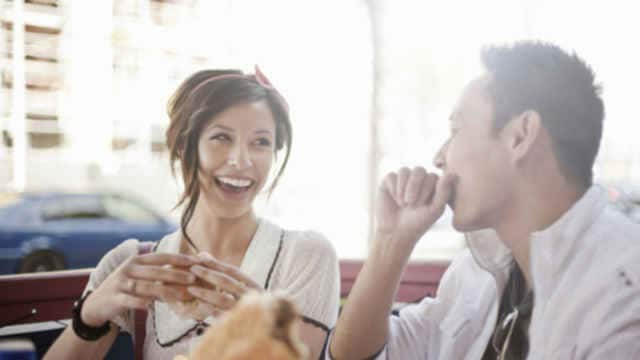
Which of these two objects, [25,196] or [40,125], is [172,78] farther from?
[25,196]

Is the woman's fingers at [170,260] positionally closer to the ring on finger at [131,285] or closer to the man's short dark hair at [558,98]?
the ring on finger at [131,285]

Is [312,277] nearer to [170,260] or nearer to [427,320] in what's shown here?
[427,320]

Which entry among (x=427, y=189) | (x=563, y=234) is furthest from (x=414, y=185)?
(x=563, y=234)

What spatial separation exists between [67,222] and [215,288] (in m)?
0.99

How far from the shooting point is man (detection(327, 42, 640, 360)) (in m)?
1.00

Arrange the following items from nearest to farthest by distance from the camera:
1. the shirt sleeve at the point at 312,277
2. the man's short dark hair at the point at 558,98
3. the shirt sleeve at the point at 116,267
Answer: the man's short dark hair at the point at 558,98 → the shirt sleeve at the point at 116,267 → the shirt sleeve at the point at 312,277

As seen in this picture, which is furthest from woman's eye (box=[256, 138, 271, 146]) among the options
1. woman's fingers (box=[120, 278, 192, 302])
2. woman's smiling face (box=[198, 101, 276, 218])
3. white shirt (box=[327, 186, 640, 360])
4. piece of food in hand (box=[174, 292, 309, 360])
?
piece of food in hand (box=[174, 292, 309, 360])

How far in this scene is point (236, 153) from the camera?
1363mm

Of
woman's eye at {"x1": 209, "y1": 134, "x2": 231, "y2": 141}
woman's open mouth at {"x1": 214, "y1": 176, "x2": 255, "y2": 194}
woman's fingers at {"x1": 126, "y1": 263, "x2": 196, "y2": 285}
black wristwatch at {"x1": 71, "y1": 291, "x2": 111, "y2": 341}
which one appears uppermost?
woman's eye at {"x1": 209, "y1": 134, "x2": 231, "y2": 141}

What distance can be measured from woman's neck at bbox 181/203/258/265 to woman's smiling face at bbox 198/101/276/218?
36mm

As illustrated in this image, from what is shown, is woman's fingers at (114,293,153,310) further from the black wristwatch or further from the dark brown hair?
the dark brown hair

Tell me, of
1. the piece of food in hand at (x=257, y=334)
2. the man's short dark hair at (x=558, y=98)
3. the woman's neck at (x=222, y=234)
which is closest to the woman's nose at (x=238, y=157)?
the woman's neck at (x=222, y=234)

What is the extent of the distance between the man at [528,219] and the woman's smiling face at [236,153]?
1.03 ft

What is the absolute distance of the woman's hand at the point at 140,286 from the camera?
110 centimetres
